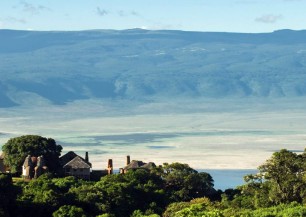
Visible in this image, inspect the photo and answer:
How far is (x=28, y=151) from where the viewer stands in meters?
72.6

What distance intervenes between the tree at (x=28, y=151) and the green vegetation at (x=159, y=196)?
4878mm

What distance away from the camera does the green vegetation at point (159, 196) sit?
177 feet

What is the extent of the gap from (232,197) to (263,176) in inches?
379

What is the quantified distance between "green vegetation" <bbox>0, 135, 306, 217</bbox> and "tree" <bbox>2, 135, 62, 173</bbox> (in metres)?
4.88

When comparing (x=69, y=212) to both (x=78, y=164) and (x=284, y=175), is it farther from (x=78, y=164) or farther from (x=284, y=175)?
(x=78, y=164)

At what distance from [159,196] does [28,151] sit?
40.2 ft

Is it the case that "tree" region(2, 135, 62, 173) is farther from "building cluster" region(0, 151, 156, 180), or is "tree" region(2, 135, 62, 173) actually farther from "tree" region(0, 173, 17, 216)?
"tree" region(0, 173, 17, 216)

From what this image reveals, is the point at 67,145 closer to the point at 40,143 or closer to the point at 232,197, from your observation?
the point at 40,143

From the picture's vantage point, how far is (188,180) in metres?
67.7

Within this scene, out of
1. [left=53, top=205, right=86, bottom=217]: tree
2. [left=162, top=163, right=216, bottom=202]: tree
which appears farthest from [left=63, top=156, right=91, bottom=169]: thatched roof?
[left=53, top=205, right=86, bottom=217]: tree

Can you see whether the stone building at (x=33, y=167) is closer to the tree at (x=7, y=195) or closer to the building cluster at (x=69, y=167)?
the building cluster at (x=69, y=167)

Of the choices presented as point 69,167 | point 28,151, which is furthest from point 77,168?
point 28,151

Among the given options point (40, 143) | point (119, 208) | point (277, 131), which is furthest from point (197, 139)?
point (119, 208)

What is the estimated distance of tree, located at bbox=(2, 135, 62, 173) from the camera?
72.5 m
